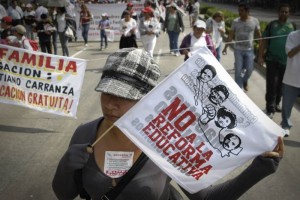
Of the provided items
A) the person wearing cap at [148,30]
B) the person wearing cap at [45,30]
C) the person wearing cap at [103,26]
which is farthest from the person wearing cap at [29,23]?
the person wearing cap at [148,30]

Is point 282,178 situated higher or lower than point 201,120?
lower

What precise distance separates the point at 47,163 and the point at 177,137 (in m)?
3.49

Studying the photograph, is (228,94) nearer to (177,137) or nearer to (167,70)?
(177,137)

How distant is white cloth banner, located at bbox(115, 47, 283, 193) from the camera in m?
1.66

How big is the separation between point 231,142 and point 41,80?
455 centimetres

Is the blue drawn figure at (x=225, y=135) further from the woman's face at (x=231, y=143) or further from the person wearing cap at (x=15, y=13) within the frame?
the person wearing cap at (x=15, y=13)

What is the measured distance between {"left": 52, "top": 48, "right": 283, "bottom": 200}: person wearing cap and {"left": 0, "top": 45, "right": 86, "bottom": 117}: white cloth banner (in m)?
3.94

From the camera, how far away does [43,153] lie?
5.15 metres

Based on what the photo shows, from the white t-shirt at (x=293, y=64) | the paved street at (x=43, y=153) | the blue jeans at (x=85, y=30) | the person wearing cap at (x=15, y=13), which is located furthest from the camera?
the person wearing cap at (x=15, y=13)

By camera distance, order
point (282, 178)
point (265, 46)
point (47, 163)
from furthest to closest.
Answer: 1. point (265, 46)
2. point (47, 163)
3. point (282, 178)

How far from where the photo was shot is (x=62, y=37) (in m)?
12.2

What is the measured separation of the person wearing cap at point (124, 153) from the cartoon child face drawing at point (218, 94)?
0.24 m

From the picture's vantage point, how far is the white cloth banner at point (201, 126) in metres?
1.66

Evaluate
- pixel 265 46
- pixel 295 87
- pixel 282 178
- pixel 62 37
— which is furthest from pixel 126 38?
pixel 282 178
